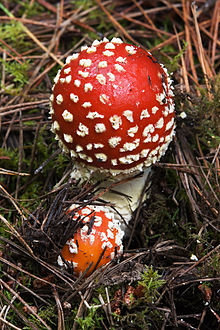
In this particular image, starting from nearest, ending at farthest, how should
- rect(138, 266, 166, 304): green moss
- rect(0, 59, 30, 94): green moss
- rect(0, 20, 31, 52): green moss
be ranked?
rect(138, 266, 166, 304): green moss, rect(0, 59, 30, 94): green moss, rect(0, 20, 31, 52): green moss

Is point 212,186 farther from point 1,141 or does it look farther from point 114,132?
point 1,141

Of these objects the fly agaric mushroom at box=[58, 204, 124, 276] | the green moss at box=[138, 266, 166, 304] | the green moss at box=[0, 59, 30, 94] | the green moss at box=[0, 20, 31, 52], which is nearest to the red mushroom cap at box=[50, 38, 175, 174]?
the fly agaric mushroom at box=[58, 204, 124, 276]

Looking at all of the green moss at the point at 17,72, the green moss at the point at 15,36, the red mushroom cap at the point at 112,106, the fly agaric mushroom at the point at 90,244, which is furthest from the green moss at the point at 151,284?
the green moss at the point at 15,36

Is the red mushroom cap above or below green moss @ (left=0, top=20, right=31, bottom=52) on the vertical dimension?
below

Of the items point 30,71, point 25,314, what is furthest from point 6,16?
point 25,314

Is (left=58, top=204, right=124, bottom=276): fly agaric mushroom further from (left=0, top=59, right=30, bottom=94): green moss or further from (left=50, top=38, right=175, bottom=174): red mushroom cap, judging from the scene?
(left=0, top=59, right=30, bottom=94): green moss

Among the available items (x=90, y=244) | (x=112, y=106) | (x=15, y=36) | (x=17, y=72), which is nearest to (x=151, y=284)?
(x=90, y=244)

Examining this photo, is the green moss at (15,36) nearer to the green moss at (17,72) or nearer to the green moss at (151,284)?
the green moss at (17,72)
